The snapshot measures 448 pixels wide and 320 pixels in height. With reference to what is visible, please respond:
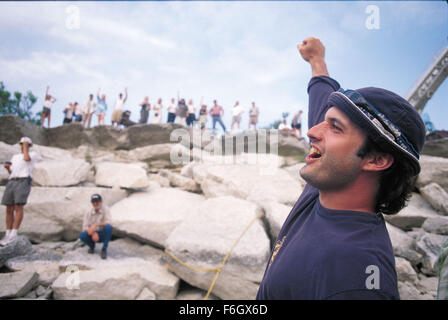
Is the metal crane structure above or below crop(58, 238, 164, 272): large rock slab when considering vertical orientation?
above

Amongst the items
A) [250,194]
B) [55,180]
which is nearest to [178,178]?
[250,194]

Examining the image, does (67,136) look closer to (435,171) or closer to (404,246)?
(404,246)

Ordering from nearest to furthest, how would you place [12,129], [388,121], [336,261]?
[336,261]
[388,121]
[12,129]

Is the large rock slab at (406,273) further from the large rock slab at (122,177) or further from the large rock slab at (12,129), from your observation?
the large rock slab at (12,129)

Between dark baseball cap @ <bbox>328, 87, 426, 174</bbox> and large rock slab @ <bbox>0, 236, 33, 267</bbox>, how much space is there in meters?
6.04

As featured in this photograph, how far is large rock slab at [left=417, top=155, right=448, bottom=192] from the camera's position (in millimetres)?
2756

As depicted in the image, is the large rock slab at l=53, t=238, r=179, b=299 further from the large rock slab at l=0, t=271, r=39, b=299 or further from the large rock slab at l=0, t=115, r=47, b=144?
the large rock slab at l=0, t=115, r=47, b=144

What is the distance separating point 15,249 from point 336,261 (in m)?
6.07

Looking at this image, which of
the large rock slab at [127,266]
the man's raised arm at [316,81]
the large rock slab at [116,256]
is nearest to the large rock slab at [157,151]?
the large rock slab at [116,256]

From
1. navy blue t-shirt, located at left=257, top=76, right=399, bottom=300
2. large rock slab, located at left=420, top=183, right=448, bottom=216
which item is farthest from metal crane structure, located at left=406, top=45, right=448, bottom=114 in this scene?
navy blue t-shirt, located at left=257, top=76, right=399, bottom=300

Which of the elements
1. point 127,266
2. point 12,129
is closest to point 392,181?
point 127,266

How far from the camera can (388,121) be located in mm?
1005

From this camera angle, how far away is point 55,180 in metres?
7.34
